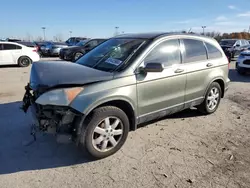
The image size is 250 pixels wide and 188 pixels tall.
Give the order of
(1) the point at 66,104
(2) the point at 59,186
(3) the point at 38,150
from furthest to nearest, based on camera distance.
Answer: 1. (3) the point at 38,150
2. (1) the point at 66,104
3. (2) the point at 59,186

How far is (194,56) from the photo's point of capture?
487 cm

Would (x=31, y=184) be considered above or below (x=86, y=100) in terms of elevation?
below

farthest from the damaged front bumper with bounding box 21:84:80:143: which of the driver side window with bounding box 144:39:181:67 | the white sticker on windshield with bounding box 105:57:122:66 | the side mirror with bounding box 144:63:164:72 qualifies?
the driver side window with bounding box 144:39:181:67

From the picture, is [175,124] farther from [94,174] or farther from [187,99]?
[94,174]

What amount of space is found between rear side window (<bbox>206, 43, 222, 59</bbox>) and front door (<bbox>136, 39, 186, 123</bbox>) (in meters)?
1.04

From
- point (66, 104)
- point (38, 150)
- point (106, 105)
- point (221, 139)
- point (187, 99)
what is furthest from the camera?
point (187, 99)

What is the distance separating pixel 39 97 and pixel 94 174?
125 cm

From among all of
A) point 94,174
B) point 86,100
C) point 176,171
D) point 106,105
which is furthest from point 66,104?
point 176,171

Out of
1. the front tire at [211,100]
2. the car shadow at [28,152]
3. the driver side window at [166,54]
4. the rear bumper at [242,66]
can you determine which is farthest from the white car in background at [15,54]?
the driver side window at [166,54]

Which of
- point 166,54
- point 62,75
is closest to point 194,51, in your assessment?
point 166,54

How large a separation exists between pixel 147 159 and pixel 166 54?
1834 millimetres

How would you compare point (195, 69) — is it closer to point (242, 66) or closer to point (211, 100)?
point (211, 100)

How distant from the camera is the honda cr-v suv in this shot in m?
3.32

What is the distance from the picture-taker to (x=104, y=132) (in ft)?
11.8
